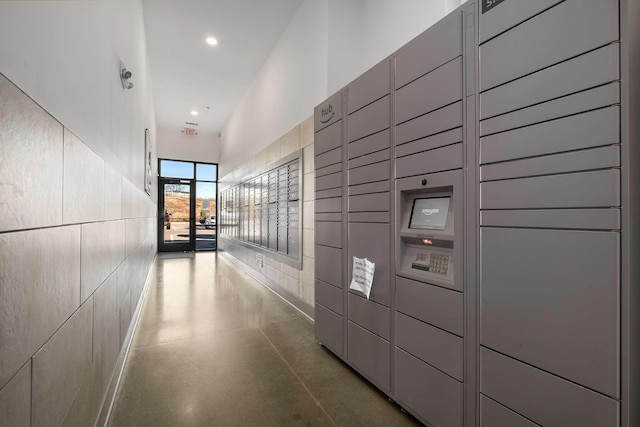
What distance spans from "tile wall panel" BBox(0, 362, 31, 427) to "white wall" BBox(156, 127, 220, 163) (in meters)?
9.60

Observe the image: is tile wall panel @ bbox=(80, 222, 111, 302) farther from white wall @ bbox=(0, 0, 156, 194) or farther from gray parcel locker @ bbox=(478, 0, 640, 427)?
gray parcel locker @ bbox=(478, 0, 640, 427)

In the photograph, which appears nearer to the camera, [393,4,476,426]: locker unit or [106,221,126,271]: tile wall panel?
[393,4,476,426]: locker unit

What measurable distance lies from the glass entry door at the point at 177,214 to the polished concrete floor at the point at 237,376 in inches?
247

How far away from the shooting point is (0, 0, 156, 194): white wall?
748mm

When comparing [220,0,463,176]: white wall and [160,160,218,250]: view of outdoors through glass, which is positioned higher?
[220,0,463,176]: white wall

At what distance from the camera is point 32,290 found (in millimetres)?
803

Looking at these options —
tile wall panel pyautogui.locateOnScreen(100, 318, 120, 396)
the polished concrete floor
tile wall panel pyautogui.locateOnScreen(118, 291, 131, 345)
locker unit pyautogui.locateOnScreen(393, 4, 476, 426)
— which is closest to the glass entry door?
the polished concrete floor

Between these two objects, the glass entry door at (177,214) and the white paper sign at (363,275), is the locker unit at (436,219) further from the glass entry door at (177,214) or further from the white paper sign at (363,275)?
the glass entry door at (177,214)

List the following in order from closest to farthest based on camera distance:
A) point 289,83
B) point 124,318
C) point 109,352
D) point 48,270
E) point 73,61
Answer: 1. point 48,270
2. point 73,61
3. point 109,352
4. point 124,318
5. point 289,83

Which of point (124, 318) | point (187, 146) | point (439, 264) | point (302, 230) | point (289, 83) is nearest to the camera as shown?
point (439, 264)

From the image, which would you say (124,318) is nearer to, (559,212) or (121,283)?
(121,283)

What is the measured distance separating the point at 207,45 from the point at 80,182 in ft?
14.8

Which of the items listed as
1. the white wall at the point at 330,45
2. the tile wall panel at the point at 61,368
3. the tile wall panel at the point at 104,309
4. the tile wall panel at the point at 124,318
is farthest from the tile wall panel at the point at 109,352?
the white wall at the point at 330,45

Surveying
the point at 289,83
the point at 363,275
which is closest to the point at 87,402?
the point at 363,275
